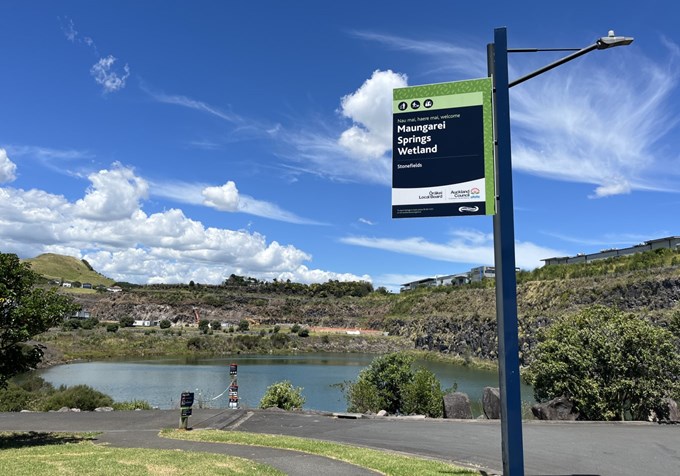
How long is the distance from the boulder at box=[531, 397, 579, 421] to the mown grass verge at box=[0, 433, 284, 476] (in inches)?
394

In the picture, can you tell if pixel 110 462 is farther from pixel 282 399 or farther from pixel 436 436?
pixel 282 399

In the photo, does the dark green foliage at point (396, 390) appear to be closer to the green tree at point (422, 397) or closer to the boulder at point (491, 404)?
the green tree at point (422, 397)

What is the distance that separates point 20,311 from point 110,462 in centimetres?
438

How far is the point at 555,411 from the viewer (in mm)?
15109

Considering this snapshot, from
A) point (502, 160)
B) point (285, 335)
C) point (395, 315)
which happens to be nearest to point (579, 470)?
point (502, 160)

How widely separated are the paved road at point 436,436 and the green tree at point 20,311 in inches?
111

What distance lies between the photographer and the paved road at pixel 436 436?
9266 mm

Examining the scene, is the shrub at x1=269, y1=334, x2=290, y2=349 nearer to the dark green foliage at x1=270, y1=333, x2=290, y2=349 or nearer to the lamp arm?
the dark green foliage at x1=270, y1=333, x2=290, y2=349

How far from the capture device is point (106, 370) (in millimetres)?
46031

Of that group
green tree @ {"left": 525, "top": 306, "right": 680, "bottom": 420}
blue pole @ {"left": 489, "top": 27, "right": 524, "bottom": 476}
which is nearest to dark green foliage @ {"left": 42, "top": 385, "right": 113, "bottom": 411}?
green tree @ {"left": 525, "top": 306, "right": 680, "bottom": 420}

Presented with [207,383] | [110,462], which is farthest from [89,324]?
[110,462]

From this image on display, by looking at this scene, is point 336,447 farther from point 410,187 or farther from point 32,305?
point 32,305

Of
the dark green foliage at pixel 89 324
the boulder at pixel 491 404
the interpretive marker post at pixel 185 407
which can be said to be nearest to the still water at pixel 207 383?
the boulder at pixel 491 404

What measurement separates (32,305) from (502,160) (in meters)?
10.5
